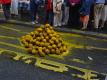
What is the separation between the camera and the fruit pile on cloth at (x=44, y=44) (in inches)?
433

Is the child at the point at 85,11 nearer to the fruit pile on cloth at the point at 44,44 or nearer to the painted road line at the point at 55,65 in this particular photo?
the fruit pile on cloth at the point at 44,44

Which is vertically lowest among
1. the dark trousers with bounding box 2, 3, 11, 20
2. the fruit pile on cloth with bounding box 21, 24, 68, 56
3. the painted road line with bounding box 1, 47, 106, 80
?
the painted road line with bounding box 1, 47, 106, 80

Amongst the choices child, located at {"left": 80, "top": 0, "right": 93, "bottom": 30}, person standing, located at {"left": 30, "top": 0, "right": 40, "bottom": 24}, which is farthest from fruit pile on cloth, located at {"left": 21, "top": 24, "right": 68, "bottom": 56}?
person standing, located at {"left": 30, "top": 0, "right": 40, "bottom": 24}

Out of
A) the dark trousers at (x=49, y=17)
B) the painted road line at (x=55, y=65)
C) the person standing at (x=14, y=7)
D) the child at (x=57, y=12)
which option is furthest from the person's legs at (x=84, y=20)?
the painted road line at (x=55, y=65)

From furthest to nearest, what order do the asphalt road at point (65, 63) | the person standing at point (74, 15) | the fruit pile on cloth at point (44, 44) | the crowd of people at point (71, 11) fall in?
1. the person standing at point (74, 15)
2. the crowd of people at point (71, 11)
3. the fruit pile on cloth at point (44, 44)
4. the asphalt road at point (65, 63)

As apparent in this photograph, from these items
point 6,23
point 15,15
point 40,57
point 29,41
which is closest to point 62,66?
point 40,57

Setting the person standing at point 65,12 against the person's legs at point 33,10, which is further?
the person's legs at point 33,10

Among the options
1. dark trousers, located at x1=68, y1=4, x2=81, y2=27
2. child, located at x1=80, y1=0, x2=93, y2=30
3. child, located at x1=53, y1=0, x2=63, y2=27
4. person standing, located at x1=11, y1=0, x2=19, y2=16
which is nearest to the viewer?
child, located at x1=80, y1=0, x2=93, y2=30

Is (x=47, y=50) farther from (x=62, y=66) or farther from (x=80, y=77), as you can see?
(x=80, y=77)

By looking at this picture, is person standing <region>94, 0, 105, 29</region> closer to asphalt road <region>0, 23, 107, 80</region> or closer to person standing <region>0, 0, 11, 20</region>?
asphalt road <region>0, 23, 107, 80</region>

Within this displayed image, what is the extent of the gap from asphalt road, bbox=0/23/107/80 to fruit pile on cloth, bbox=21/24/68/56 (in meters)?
0.18

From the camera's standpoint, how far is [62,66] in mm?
10250

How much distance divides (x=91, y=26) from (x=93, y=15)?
16.9 inches

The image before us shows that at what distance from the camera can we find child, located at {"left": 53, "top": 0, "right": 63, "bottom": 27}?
1527 centimetres
